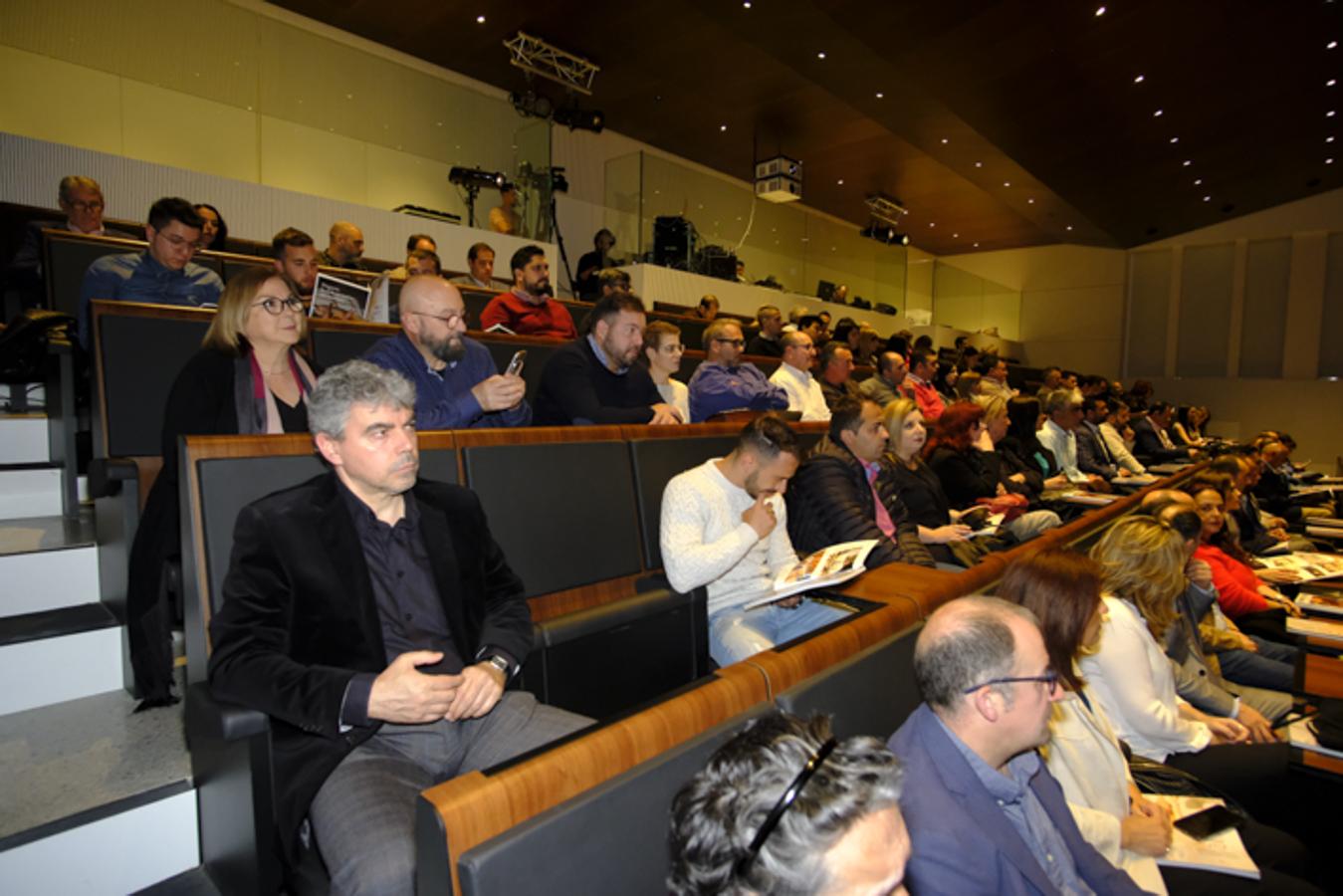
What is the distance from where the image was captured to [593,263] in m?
6.99

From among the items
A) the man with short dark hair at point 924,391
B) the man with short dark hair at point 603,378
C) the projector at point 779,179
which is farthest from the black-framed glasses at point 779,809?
the projector at point 779,179

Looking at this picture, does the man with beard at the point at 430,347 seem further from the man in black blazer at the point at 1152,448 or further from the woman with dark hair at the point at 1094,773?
the man in black blazer at the point at 1152,448

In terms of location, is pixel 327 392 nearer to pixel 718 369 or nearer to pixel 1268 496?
pixel 718 369

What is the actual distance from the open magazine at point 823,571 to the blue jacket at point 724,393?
151cm

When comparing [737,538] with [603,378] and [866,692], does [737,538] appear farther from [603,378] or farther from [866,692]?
[603,378]

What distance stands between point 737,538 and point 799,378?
8.16 feet

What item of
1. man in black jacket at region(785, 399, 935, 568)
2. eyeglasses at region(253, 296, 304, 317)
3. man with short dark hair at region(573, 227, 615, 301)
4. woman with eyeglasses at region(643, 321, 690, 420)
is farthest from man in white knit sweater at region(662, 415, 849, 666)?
man with short dark hair at region(573, 227, 615, 301)

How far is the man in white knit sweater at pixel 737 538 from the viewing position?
1.82m

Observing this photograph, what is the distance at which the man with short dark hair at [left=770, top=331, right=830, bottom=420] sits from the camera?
4.11 meters

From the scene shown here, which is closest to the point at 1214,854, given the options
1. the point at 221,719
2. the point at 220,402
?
the point at 221,719

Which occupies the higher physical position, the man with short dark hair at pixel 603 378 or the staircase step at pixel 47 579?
the man with short dark hair at pixel 603 378

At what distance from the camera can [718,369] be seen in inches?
138

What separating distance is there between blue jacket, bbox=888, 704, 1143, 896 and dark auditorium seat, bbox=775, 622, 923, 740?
0.08 m

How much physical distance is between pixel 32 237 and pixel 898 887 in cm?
459
